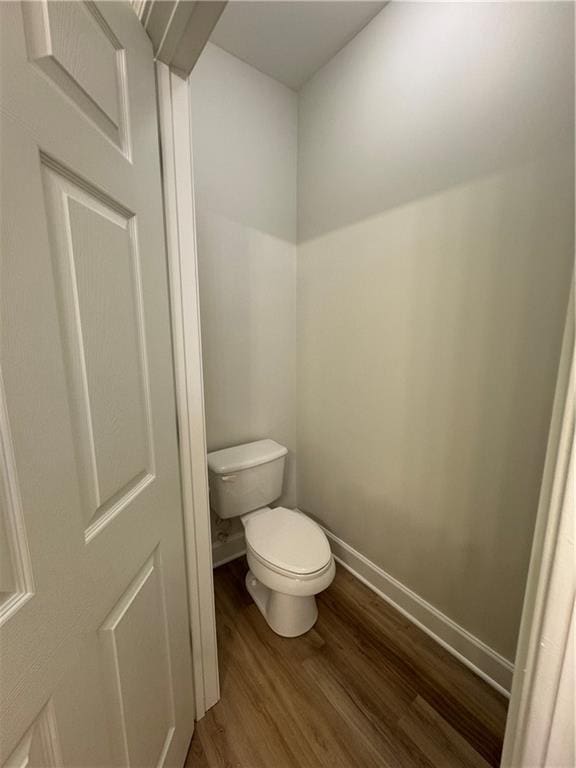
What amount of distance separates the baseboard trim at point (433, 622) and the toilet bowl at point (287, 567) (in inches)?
13.3

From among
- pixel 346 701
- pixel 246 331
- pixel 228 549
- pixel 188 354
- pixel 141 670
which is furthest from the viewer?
pixel 228 549

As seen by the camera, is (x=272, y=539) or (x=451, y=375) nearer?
(x=451, y=375)

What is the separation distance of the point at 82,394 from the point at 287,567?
42.1 inches

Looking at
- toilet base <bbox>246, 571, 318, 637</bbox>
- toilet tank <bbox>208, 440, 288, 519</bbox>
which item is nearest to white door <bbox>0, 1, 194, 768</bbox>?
toilet base <bbox>246, 571, 318, 637</bbox>

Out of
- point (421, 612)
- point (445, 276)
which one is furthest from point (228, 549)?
point (445, 276)

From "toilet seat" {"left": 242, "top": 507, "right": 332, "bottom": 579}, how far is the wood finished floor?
40 centimetres

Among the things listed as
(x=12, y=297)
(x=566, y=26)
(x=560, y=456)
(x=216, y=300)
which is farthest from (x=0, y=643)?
(x=566, y=26)

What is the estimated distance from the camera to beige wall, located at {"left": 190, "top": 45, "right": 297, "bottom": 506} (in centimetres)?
147

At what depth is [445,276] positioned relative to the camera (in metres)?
1.17

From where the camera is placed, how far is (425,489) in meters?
1.32

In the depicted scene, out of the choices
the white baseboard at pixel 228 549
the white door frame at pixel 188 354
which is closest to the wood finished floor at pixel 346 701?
the white door frame at pixel 188 354

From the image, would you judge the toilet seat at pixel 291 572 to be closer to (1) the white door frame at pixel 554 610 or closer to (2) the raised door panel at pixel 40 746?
(1) the white door frame at pixel 554 610

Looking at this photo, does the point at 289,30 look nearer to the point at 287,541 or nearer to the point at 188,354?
the point at 188,354

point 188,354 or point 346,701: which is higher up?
point 188,354
